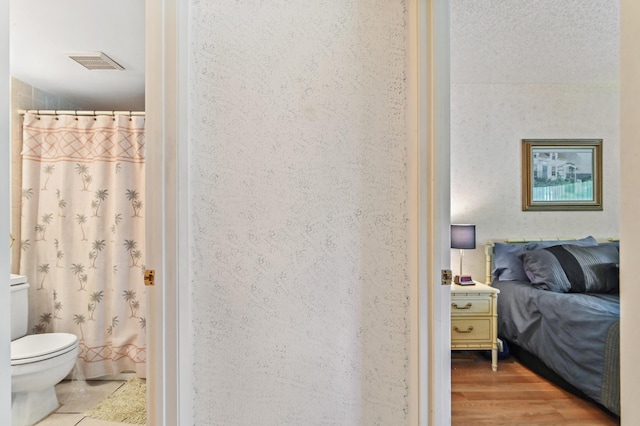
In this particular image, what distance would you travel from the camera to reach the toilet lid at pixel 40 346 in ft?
6.46

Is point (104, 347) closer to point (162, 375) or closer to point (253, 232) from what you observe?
point (162, 375)

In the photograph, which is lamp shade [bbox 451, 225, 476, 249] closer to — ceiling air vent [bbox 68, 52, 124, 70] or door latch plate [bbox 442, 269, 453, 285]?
door latch plate [bbox 442, 269, 453, 285]

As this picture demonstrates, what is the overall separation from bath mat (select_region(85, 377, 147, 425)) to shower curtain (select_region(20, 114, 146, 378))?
15 centimetres

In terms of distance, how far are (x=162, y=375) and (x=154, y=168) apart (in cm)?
67

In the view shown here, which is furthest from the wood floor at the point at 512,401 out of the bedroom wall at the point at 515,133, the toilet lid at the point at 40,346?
the toilet lid at the point at 40,346

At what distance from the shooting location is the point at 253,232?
1222 mm

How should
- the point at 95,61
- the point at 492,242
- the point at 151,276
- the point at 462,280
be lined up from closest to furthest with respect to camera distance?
the point at 151,276 → the point at 95,61 → the point at 462,280 → the point at 492,242

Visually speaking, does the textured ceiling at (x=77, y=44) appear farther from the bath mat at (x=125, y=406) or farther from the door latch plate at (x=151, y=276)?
the bath mat at (x=125, y=406)

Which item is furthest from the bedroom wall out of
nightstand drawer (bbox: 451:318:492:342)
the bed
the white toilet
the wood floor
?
the white toilet

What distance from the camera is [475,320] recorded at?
2744mm

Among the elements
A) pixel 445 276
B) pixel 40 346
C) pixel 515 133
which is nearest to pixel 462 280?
pixel 515 133

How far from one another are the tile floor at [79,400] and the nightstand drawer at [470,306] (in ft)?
7.55

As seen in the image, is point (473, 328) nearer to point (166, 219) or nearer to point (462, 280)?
point (462, 280)

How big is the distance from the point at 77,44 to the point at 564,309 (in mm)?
3556
